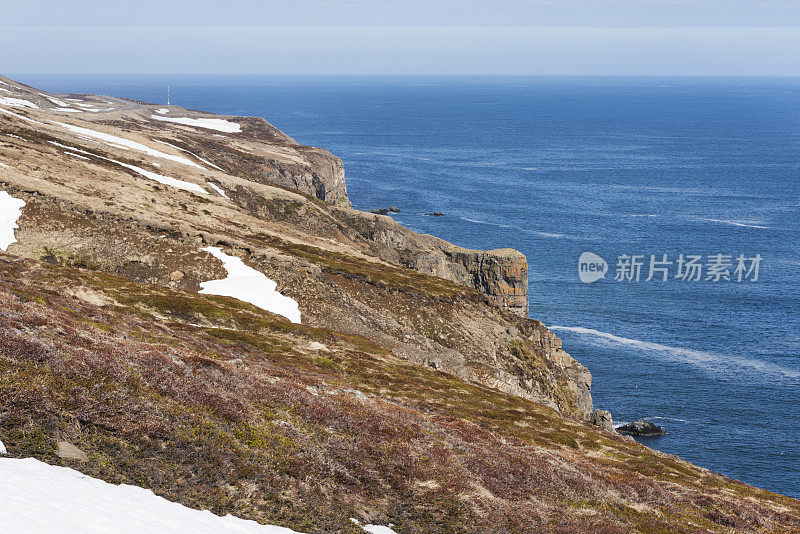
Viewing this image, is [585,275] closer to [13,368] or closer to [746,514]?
[746,514]

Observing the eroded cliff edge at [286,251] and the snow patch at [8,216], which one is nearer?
the snow patch at [8,216]

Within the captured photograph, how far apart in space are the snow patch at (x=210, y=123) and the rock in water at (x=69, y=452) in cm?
16390

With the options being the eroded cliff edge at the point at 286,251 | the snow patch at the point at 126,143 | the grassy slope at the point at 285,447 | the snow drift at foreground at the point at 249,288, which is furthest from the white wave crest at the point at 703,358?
the snow patch at the point at 126,143

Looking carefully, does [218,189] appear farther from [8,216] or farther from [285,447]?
[285,447]

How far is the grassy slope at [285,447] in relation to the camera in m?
17.8

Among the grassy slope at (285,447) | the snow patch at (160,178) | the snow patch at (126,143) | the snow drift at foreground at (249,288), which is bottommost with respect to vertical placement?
the snow drift at foreground at (249,288)

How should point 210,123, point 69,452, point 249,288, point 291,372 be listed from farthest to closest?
1. point 210,123
2. point 249,288
3. point 291,372
4. point 69,452

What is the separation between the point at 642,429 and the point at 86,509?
74.7 meters

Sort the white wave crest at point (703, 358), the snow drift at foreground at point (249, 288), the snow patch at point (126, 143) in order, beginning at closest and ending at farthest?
the snow drift at foreground at point (249, 288)
the white wave crest at point (703, 358)
the snow patch at point (126, 143)

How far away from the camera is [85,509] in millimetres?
15039

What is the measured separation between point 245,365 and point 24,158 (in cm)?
5066

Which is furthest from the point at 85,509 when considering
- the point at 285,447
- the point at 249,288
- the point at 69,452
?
the point at 249,288

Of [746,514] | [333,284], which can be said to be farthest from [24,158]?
[746,514]

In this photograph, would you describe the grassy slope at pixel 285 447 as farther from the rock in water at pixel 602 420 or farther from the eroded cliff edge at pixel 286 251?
the rock in water at pixel 602 420
